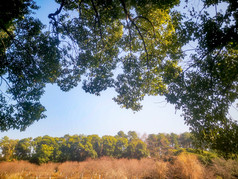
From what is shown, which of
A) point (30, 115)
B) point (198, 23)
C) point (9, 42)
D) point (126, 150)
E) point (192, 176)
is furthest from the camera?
point (126, 150)

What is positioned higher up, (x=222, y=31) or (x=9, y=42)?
(x=9, y=42)

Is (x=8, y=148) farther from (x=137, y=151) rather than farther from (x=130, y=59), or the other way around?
(x=130, y=59)

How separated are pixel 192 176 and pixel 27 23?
47.6ft

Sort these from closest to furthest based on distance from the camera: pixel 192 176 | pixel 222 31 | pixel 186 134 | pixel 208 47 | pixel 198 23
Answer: pixel 222 31
pixel 208 47
pixel 198 23
pixel 192 176
pixel 186 134

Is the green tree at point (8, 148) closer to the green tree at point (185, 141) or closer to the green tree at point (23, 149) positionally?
the green tree at point (23, 149)

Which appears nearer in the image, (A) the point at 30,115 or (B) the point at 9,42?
(B) the point at 9,42

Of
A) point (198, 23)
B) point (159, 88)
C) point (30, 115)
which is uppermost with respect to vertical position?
point (198, 23)

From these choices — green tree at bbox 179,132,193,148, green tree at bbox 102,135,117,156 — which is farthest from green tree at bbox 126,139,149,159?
green tree at bbox 179,132,193,148

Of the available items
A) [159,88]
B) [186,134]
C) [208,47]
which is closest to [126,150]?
[186,134]

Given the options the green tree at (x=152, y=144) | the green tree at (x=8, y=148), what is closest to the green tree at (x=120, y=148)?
the green tree at (x=152, y=144)

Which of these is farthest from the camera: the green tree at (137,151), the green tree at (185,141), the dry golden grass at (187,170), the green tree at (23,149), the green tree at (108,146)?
the green tree at (185,141)

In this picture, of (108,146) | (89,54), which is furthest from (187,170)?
(108,146)

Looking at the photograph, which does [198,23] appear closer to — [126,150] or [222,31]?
[222,31]

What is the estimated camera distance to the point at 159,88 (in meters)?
5.69
